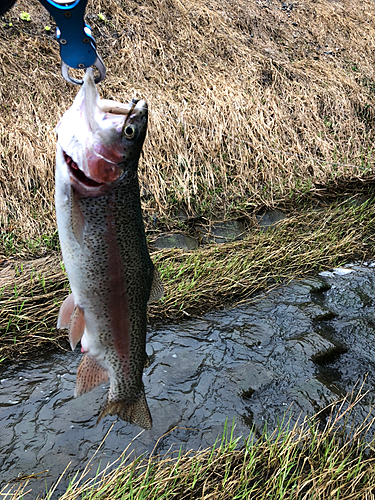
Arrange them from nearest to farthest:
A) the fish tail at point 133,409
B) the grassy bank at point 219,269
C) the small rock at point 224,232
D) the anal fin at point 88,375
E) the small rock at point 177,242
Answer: the anal fin at point 88,375 < the fish tail at point 133,409 < the grassy bank at point 219,269 < the small rock at point 177,242 < the small rock at point 224,232

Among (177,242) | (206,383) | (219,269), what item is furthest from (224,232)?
(206,383)

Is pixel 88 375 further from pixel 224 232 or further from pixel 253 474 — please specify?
pixel 224 232

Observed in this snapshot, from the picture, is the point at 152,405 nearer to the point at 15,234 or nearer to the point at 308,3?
the point at 15,234

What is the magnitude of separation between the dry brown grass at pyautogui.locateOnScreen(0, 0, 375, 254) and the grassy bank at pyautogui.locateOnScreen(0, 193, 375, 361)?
460 mm

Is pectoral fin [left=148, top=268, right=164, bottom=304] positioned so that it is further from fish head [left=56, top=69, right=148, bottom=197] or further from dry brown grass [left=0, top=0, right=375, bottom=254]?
dry brown grass [left=0, top=0, right=375, bottom=254]

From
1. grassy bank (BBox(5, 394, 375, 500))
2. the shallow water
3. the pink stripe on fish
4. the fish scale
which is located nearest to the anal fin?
the fish scale

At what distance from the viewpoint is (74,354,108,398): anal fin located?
202 centimetres

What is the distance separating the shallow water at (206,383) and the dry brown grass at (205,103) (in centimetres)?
178

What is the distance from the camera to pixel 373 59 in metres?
8.72

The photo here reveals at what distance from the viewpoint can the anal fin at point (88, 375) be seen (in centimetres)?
202

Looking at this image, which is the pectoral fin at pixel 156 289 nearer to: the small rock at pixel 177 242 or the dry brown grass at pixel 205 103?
the dry brown grass at pixel 205 103

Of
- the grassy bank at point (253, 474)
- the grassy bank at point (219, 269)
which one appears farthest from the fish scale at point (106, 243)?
the grassy bank at point (219, 269)

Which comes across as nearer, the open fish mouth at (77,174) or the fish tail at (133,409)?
the open fish mouth at (77,174)

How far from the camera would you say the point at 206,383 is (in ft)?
11.7
